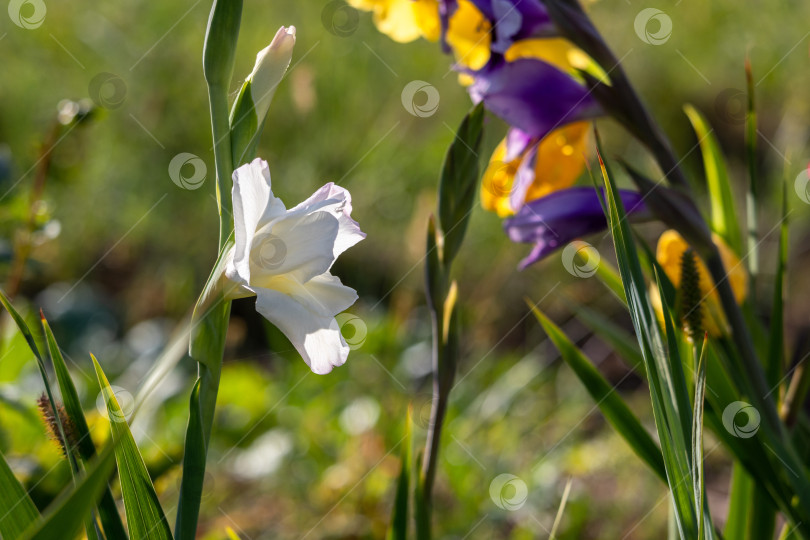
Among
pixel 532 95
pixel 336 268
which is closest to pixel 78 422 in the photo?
pixel 532 95

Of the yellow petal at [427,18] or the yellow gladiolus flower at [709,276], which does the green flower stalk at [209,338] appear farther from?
the yellow gladiolus flower at [709,276]

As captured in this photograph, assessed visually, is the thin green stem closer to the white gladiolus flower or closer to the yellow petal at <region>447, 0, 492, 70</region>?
the white gladiolus flower

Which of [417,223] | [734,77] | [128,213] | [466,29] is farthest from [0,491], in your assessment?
[734,77]

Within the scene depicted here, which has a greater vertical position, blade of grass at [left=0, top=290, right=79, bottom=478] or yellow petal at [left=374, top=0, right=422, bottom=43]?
yellow petal at [left=374, top=0, right=422, bottom=43]

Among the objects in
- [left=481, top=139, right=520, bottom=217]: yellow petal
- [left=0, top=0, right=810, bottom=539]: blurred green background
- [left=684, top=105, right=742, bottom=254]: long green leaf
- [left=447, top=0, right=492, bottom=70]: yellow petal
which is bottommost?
[left=0, top=0, right=810, bottom=539]: blurred green background

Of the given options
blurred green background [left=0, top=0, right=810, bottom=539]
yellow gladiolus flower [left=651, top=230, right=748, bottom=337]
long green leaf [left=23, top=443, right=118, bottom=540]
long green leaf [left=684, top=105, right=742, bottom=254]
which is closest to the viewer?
long green leaf [left=23, top=443, right=118, bottom=540]

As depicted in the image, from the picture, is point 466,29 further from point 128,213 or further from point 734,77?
point 734,77

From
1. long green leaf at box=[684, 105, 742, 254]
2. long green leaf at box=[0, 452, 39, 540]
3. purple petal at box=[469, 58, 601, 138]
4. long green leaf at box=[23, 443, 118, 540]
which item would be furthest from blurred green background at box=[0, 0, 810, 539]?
long green leaf at box=[23, 443, 118, 540]

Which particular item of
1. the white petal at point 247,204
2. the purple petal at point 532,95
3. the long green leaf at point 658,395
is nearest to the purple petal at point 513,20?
the purple petal at point 532,95
